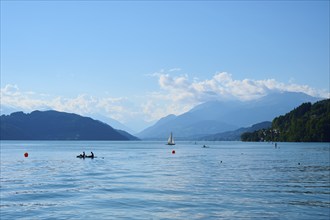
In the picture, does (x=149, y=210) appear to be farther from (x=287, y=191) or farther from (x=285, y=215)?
(x=287, y=191)

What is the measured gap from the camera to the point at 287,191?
184 ft

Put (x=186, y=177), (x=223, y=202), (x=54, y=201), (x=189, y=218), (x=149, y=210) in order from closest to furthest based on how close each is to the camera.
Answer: (x=189, y=218) < (x=149, y=210) < (x=223, y=202) < (x=54, y=201) < (x=186, y=177)

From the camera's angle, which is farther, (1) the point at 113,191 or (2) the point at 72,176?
(2) the point at 72,176

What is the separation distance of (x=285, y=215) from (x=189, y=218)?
964 cm

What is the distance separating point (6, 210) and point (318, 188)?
42208 mm

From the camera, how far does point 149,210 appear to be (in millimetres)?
43812

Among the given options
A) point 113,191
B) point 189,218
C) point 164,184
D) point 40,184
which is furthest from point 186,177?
point 189,218

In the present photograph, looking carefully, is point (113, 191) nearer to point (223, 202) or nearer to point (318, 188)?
point (223, 202)

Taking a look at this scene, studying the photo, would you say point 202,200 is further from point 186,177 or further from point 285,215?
point 186,177

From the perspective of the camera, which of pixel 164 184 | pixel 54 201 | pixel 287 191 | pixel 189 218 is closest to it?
pixel 189 218

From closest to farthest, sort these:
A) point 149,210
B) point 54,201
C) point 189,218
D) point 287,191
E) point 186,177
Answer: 1. point 189,218
2. point 149,210
3. point 54,201
4. point 287,191
5. point 186,177

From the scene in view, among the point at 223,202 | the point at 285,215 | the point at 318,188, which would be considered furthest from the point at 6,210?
the point at 318,188

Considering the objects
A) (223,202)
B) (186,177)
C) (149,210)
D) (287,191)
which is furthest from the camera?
(186,177)

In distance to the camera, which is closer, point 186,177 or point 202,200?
point 202,200
